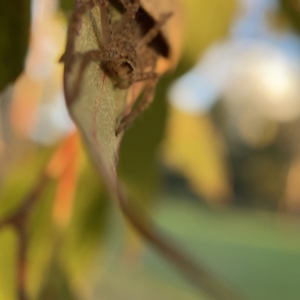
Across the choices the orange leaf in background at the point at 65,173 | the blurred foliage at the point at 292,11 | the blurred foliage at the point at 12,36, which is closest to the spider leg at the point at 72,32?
the blurred foliage at the point at 12,36

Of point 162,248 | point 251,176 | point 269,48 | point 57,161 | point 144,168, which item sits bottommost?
point 251,176

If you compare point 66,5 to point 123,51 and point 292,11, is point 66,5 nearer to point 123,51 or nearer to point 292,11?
point 123,51

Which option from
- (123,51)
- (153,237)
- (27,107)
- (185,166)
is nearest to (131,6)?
(123,51)

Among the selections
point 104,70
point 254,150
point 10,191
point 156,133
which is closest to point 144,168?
point 156,133

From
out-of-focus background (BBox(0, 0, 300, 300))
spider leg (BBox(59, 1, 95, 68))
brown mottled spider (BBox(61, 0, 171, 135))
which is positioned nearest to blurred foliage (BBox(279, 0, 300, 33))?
out-of-focus background (BBox(0, 0, 300, 300))

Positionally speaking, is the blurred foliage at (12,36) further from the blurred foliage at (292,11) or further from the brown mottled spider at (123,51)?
the blurred foliage at (292,11)

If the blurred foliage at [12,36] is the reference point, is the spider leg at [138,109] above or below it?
below

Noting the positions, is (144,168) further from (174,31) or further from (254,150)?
(254,150)
